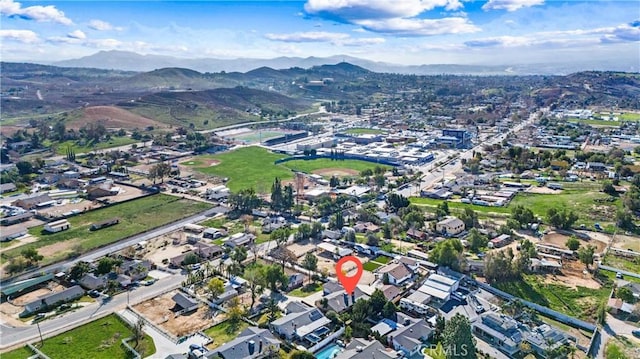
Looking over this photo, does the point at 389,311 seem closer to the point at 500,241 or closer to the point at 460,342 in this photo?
the point at 460,342

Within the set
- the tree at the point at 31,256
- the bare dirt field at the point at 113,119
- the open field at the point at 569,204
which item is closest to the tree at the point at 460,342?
the open field at the point at 569,204

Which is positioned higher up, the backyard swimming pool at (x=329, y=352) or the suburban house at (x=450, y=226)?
the suburban house at (x=450, y=226)

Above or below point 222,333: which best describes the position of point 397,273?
above

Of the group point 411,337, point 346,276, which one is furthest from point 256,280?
point 411,337

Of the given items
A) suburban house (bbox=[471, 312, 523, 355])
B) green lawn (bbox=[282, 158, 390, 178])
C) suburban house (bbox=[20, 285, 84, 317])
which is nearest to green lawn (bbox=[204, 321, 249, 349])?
suburban house (bbox=[20, 285, 84, 317])

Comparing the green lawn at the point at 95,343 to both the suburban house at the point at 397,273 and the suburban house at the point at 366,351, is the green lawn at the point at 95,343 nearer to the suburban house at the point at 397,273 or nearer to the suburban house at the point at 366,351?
the suburban house at the point at 366,351

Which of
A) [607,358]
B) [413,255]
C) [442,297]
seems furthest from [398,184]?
[607,358]

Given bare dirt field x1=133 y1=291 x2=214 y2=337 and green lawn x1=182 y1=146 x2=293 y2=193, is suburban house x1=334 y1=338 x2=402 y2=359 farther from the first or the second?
green lawn x1=182 y1=146 x2=293 y2=193
